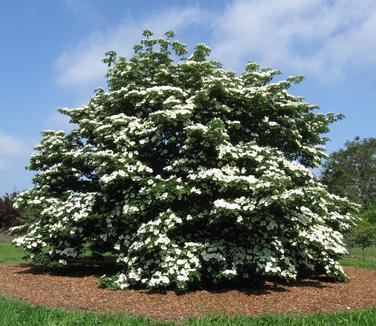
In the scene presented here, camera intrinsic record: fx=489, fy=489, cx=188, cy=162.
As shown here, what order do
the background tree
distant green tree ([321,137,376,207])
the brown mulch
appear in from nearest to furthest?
the brown mulch, the background tree, distant green tree ([321,137,376,207])

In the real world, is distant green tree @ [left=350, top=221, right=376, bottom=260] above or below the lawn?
above

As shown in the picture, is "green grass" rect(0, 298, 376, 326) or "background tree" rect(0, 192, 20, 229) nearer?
"green grass" rect(0, 298, 376, 326)

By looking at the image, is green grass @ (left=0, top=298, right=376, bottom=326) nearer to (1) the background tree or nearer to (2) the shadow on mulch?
(2) the shadow on mulch

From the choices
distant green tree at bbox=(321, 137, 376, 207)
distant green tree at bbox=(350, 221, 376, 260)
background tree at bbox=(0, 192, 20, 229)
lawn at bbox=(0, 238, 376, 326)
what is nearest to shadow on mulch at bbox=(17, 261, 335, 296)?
lawn at bbox=(0, 238, 376, 326)

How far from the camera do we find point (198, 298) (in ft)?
38.7

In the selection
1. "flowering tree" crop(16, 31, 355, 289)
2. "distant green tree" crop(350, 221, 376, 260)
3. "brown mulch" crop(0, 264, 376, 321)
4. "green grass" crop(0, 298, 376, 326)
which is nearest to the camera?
"green grass" crop(0, 298, 376, 326)

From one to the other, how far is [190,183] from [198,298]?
288 cm

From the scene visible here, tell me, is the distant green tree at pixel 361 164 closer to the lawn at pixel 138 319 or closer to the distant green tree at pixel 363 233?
the distant green tree at pixel 363 233

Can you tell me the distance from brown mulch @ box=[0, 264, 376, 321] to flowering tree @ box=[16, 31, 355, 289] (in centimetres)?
47

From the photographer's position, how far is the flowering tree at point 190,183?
1230 centimetres

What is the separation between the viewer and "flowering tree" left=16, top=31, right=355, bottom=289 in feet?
40.3

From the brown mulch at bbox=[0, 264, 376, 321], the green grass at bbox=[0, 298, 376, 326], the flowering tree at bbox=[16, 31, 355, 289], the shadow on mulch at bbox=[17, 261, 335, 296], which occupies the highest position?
the flowering tree at bbox=[16, 31, 355, 289]

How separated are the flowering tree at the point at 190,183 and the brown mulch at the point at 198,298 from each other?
0.47 metres

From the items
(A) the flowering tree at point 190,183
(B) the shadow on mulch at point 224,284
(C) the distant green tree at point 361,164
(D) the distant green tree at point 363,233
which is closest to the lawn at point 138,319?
(A) the flowering tree at point 190,183
